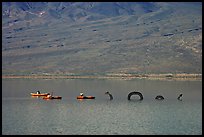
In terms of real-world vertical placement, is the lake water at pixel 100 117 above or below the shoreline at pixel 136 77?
below

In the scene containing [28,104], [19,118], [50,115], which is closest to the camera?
[19,118]

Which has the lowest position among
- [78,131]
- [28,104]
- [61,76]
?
[78,131]

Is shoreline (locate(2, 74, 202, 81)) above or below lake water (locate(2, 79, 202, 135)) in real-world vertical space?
above

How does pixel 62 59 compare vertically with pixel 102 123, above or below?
above

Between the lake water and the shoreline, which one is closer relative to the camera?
the lake water

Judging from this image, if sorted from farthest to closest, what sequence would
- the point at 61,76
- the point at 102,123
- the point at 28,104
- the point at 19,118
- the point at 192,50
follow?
1. the point at 192,50
2. the point at 61,76
3. the point at 28,104
4. the point at 19,118
5. the point at 102,123

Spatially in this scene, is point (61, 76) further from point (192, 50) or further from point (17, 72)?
point (192, 50)

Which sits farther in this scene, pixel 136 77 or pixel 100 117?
pixel 136 77

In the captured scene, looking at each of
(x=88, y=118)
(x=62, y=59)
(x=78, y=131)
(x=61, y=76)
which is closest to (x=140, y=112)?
(x=88, y=118)

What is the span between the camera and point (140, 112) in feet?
175

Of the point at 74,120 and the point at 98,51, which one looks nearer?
the point at 74,120

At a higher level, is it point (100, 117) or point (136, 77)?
point (136, 77)

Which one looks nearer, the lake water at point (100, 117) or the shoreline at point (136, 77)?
the lake water at point (100, 117)

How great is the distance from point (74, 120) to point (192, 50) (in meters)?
137
